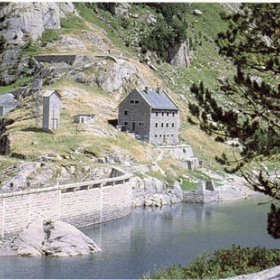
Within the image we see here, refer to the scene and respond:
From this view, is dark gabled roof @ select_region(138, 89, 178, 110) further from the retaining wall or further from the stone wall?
the retaining wall

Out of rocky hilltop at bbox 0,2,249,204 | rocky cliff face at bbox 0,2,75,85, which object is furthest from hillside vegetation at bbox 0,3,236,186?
rocky cliff face at bbox 0,2,75,85

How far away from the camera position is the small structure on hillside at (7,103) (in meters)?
79.3

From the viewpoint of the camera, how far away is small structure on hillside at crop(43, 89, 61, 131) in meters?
68.8

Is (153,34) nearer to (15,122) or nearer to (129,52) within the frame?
(129,52)

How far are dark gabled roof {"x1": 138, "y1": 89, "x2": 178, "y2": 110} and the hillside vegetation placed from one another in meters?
4.12

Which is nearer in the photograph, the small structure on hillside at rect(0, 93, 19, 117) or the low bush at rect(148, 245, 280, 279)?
the low bush at rect(148, 245, 280, 279)

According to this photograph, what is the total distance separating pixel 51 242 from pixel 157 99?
3992cm

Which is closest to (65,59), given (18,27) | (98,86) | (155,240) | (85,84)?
(85,84)

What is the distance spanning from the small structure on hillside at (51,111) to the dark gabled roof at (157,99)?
36.5 ft

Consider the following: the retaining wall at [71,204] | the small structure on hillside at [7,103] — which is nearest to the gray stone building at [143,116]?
the small structure on hillside at [7,103]

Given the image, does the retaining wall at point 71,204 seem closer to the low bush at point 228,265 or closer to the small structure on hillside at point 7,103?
the low bush at point 228,265

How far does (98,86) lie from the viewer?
8388cm

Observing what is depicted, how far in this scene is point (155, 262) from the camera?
127 feet

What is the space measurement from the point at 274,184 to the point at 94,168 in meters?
36.2
